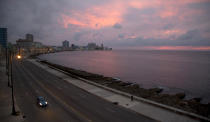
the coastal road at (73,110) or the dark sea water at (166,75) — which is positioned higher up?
the coastal road at (73,110)

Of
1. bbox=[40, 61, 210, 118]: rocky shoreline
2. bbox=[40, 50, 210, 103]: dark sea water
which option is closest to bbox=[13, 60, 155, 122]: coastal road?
bbox=[40, 61, 210, 118]: rocky shoreline

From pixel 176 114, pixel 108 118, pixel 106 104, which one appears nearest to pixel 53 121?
pixel 108 118

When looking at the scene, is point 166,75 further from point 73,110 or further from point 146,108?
point 73,110

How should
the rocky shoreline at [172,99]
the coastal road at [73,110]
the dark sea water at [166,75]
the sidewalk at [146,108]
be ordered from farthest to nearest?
A: the dark sea water at [166,75] < the rocky shoreline at [172,99] < the sidewalk at [146,108] < the coastal road at [73,110]

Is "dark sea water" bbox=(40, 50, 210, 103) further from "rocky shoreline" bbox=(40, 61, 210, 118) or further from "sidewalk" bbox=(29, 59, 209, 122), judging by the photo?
"sidewalk" bbox=(29, 59, 209, 122)

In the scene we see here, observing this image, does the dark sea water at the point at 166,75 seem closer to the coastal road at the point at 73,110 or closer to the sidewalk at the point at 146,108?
the sidewalk at the point at 146,108

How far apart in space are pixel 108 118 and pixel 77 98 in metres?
8.34

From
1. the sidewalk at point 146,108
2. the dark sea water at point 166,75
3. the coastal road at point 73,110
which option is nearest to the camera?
the coastal road at point 73,110

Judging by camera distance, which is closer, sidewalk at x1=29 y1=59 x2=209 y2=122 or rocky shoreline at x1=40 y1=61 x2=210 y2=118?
sidewalk at x1=29 y1=59 x2=209 y2=122

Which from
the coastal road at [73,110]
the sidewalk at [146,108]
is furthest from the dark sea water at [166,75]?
the coastal road at [73,110]

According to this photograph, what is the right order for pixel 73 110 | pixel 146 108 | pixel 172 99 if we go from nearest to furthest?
pixel 73 110
pixel 146 108
pixel 172 99

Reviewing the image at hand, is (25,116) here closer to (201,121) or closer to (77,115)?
(77,115)

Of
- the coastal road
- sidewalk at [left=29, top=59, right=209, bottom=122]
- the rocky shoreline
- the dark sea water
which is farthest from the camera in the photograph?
→ the dark sea water

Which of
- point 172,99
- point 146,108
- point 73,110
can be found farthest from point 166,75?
point 73,110
